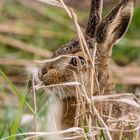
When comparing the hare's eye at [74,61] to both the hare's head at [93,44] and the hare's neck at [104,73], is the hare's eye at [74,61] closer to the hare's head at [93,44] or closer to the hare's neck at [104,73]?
the hare's head at [93,44]

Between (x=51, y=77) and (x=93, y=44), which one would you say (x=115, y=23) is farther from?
(x=51, y=77)

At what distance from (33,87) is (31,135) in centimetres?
32

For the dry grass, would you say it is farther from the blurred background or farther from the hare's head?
the blurred background

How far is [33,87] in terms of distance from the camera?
388 centimetres

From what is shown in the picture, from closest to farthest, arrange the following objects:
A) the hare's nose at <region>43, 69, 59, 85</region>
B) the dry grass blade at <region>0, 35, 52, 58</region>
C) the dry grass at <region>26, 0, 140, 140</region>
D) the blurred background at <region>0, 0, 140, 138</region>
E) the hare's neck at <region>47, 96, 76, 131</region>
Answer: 1. the dry grass at <region>26, 0, 140, 140</region>
2. the hare's nose at <region>43, 69, 59, 85</region>
3. the hare's neck at <region>47, 96, 76, 131</region>
4. the blurred background at <region>0, 0, 140, 138</region>
5. the dry grass blade at <region>0, 35, 52, 58</region>

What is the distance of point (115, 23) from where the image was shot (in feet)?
14.6

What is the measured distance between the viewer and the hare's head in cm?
436

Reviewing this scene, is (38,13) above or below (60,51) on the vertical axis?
above

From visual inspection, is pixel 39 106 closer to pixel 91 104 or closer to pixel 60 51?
pixel 60 51

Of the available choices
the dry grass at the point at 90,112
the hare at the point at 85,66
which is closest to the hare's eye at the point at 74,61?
the hare at the point at 85,66

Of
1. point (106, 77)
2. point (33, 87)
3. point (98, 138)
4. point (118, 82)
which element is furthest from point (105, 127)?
point (118, 82)

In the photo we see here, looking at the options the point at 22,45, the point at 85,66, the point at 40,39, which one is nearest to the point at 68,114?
the point at 85,66

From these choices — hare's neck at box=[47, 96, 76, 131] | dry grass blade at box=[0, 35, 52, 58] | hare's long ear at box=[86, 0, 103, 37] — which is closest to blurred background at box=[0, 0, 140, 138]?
dry grass blade at box=[0, 35, 52, 58]

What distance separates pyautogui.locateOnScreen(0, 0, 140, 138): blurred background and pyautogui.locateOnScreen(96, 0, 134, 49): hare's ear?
2.03m
